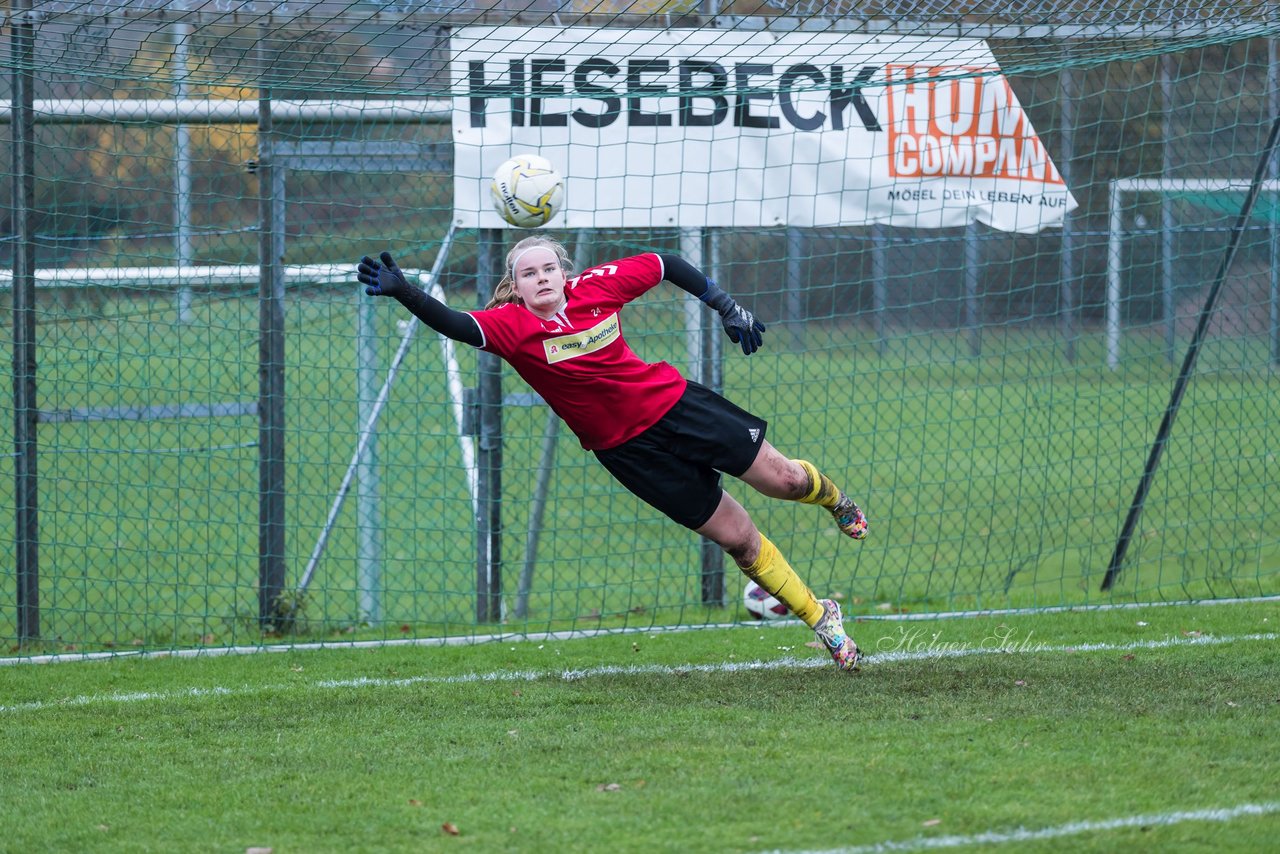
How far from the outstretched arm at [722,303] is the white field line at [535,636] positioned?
1924 mm

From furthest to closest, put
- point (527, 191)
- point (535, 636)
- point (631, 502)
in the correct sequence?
point (631, 502) → point (535, 636) → point (527, 191)

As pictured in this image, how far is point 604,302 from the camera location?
5.20 m

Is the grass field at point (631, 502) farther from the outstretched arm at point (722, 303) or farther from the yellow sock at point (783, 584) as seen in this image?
the outstretched arm at point (722, 303)

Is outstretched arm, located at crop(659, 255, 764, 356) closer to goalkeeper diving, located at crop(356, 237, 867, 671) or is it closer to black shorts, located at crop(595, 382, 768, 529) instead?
goalkeeper diving, located at crop(356, 237, 867, 671)

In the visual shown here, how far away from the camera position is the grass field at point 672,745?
11.6 ft

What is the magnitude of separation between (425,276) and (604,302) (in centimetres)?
242

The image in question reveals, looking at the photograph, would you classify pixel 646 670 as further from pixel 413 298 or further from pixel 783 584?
pixel 413 298

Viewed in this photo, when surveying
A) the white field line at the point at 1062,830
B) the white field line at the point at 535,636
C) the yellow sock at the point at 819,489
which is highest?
the yellow sock at the point at 819,489

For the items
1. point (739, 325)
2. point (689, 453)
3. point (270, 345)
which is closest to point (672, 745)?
point (689, 453)

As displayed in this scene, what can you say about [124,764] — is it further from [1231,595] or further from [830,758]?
[1231,595]

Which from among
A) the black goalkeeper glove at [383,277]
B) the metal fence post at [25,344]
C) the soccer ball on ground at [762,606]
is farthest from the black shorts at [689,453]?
the metal fence post at [25,344]

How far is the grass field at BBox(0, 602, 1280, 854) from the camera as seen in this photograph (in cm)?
354

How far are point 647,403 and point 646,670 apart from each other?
47.0 inches

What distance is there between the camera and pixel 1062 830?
11.2 feet
